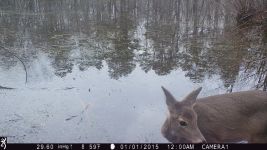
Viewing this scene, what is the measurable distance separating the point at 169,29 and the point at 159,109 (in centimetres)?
801

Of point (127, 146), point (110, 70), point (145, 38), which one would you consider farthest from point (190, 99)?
point (145, 38)

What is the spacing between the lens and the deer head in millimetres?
4461

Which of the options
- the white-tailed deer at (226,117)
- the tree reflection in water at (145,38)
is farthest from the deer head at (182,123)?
the tree reflection in water at (145,38)

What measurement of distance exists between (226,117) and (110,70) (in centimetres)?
391

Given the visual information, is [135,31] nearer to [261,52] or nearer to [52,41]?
[52,41]

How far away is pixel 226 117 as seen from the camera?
196 inches

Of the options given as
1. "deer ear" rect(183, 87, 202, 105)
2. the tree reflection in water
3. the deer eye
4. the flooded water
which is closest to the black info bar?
the deer eye

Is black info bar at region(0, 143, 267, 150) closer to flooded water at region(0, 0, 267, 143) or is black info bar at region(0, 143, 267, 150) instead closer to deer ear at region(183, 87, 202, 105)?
flooded water at region(0, 0, 267, 143)

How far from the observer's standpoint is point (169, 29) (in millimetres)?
14109

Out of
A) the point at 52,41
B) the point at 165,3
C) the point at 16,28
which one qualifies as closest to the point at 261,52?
the point at 52,41

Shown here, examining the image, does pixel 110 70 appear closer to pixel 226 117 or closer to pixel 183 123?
pixel 226 117

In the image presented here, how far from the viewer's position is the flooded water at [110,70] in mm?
5934

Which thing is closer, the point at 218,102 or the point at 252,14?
the point at 218,102

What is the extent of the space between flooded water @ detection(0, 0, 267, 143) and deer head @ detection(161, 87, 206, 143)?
0.73 meters
